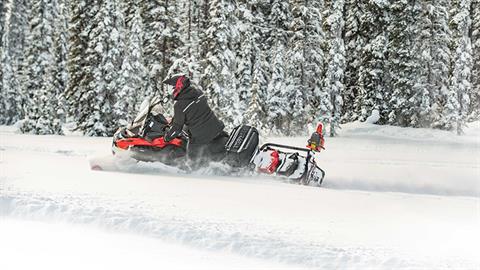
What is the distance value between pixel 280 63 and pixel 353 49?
883 cm

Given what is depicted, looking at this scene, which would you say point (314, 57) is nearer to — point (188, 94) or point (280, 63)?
point (280, 63)

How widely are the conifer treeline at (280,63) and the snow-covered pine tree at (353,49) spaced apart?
9 centimetres

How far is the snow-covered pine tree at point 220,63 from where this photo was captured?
1097 inches

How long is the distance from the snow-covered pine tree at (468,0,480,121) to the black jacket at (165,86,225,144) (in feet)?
106

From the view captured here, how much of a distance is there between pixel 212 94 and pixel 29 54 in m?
20.7

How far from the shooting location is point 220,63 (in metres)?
28.2

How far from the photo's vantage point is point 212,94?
28062mm

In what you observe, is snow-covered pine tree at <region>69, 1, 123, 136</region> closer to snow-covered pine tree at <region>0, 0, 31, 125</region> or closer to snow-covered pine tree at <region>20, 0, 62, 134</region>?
snow-covered pine tree at <region>20, 0, 62, 134</region>

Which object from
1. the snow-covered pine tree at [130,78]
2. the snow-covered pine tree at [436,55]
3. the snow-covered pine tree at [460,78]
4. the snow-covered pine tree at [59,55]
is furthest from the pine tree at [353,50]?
the snow-covered pine tree at [59,55]

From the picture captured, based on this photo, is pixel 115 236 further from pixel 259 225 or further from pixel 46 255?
pixel 259 225

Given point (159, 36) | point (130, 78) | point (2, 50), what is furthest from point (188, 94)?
point (2, 50)

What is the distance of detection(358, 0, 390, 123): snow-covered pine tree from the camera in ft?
111

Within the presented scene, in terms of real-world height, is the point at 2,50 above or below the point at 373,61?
below

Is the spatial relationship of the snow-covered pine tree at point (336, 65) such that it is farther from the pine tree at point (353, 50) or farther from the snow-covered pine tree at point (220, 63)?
the pine tree at point (353, 50)
